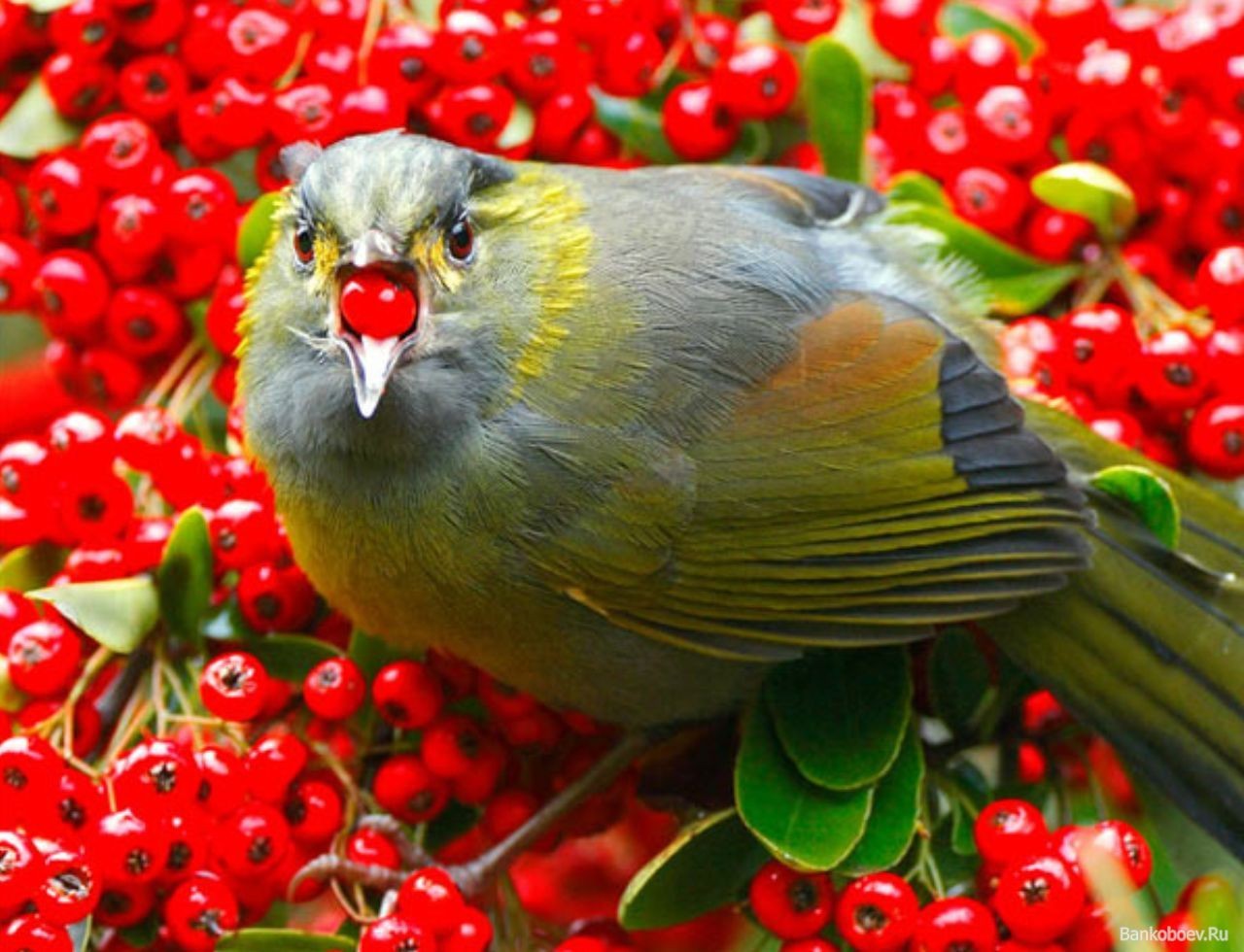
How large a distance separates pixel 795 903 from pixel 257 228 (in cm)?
142

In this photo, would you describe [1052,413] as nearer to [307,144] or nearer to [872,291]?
[872,291]

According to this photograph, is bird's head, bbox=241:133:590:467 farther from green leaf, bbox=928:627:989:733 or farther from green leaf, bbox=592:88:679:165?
green leaf, bbox=928:627:989:733

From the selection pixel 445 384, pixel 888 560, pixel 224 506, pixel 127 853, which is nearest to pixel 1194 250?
pixel 888 560

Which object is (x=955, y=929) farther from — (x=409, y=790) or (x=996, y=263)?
(x=996, y=263)

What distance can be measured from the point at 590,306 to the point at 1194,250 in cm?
126

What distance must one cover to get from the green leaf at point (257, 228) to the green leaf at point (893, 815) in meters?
1.35

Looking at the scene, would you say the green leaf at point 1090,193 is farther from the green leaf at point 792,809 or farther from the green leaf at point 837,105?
the green leaf at point 792,809

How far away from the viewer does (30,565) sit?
10.0 ft

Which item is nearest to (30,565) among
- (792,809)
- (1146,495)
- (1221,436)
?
(792,809)

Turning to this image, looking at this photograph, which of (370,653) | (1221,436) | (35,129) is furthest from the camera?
(35,129)

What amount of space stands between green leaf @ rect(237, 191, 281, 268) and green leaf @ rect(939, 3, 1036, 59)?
147 cm

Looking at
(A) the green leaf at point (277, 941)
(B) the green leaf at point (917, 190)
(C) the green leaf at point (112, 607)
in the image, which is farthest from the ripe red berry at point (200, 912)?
(B) the green leaf at point (917, 190)

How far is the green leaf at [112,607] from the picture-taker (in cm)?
274

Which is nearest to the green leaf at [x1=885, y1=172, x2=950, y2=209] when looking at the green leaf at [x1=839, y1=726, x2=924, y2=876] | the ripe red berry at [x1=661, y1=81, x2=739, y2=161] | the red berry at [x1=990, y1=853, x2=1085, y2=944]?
the ripe red berry at [x1=661, y1=81, x2=739, y2=161]
